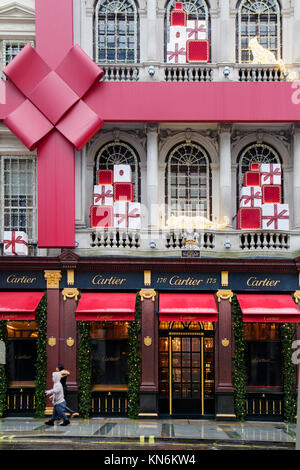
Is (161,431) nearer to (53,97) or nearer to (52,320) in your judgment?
(52,320)

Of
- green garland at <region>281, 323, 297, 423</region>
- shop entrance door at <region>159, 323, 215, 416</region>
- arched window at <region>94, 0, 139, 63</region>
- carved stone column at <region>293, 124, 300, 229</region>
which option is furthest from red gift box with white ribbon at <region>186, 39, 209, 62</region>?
green garland at <region>281, 323, 297, 423</region>

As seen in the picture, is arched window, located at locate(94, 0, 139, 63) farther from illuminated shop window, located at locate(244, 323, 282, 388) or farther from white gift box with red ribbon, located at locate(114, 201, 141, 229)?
illuminated shop window, located at locate(244, 323, 282, 388)

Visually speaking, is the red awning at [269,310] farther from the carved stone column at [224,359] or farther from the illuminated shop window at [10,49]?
the illuminated shop window at [10,49]

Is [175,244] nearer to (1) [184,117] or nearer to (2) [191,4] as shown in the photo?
(1) [184,117]

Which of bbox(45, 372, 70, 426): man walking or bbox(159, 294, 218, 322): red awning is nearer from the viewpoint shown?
bbox(45, 372, 70, 426): man walking

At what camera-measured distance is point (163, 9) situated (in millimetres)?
19250

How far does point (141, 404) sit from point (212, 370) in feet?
8.69

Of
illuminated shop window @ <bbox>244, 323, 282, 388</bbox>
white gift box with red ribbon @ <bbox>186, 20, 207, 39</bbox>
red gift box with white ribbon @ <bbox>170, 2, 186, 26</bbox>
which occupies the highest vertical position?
red gift box with white ribbon @ <bbox>170, 2, 186, 26</bbox>

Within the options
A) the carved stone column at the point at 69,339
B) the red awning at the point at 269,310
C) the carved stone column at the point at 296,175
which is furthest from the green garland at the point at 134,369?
the carved stone column at the point at 296,175

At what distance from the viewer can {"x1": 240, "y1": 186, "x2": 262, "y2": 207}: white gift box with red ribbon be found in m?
18.7

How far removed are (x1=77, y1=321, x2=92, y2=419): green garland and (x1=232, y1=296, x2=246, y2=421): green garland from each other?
488 centimetres

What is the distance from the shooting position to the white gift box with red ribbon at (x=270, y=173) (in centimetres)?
1898

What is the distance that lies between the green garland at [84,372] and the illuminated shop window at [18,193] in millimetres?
4231
